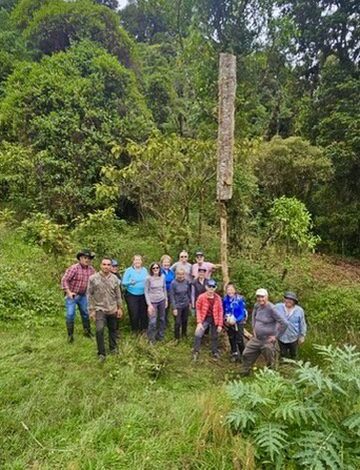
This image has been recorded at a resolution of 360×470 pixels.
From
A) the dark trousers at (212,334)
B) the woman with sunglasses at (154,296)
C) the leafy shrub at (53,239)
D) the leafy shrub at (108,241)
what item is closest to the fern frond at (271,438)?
the dark trousers at (212,334)

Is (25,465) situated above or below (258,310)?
below

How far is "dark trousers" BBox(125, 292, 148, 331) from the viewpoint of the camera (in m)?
7.05

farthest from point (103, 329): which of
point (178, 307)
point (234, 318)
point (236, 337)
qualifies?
point (236, 337)

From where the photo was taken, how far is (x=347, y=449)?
11.8ft

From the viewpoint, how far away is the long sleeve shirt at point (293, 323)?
6.36 meters

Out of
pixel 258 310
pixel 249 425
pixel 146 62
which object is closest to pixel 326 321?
pixel 258 310

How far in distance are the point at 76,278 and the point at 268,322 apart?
311cm

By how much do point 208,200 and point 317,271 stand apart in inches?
200

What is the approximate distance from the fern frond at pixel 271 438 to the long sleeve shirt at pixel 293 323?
269 centimetres

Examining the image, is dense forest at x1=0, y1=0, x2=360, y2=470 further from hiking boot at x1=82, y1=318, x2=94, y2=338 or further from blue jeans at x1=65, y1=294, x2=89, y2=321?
blue jeans at x1=65, y1=294, x2=89, y2=321

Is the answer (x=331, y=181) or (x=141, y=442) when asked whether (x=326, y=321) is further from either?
(x=331, y=181)

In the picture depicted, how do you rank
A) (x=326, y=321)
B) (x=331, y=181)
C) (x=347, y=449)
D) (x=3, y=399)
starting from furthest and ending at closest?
1. (x=331, y=181)
2. (x=326, y=321)
3. (x=3, y=399)
4. (x=347, y=449)

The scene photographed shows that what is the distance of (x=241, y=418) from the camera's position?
383cm

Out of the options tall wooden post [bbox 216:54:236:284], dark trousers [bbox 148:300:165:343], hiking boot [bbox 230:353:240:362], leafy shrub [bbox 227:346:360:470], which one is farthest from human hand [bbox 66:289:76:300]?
tall wooden post [bbox 216:54:236:284]
